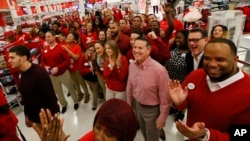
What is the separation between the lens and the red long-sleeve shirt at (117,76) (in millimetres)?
2664

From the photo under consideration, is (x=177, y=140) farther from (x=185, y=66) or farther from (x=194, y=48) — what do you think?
(x=194, y=48)

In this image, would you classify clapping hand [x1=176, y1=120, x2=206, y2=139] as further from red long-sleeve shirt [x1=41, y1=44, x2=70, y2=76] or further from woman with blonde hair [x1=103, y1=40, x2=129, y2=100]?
red long-sleeve shirt [x1=41, y1=44, x2=70, y2=76]

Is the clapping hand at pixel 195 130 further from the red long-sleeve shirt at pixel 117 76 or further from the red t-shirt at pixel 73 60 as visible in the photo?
the red t-shirt at pixel 73 60

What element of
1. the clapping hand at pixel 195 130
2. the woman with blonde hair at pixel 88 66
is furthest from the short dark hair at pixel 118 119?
the woman with blonde hair at pixel 88 66

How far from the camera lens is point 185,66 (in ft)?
8.48

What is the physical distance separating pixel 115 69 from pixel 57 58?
135 cm

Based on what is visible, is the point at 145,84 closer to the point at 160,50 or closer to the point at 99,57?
the point at 160,50

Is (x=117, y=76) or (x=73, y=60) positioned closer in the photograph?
(x=117, y=76)

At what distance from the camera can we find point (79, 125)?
3617mm

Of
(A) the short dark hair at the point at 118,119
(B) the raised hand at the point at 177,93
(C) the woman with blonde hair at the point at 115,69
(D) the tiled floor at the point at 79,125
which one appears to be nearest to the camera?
(A) the short dark hair at the point at 118,119

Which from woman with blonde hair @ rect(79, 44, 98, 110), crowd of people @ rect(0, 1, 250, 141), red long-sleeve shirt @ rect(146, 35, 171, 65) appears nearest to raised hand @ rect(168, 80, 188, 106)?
crowd of people @ rect(0, 1, 250, 141)

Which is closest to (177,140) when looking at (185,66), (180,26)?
(185,66)

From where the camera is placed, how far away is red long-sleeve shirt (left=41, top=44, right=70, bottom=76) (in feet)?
11.4

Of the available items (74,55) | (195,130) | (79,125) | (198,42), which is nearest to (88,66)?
(74,55)
